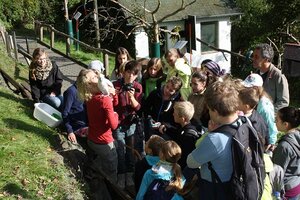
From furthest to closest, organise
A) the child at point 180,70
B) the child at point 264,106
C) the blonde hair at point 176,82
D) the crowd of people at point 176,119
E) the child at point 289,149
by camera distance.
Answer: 1. the child at point 180,70
2. the blonde hair at point 176,82
3. the child at point 264,106
4. the child at point 289,149
5. the crowd of people at point 176,119

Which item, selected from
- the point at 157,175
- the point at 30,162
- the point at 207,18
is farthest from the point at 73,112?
the point at 207,18

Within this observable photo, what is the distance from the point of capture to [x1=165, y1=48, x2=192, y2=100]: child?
5.27 meters

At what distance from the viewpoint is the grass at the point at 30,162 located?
4.26 meters

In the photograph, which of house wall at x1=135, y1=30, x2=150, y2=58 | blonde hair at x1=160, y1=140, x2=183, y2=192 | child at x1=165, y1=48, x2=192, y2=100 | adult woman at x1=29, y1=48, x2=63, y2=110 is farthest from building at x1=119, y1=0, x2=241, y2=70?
blonde hair at x1=160, y1=140, x2=183, y2=192

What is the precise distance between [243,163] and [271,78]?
243cm

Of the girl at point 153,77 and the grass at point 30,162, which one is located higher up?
the girl at point 153,77

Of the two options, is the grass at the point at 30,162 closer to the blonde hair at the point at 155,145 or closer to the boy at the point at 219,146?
the blonde hair at the point at 155,145

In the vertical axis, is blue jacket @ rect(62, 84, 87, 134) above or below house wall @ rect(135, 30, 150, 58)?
above

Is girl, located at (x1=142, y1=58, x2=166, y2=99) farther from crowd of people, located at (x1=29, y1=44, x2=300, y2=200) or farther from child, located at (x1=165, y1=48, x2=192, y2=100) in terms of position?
child, located at (x1=165, y1=48, x2=192, y2=100)

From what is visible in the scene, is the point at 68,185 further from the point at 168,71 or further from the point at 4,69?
the point at 4,69

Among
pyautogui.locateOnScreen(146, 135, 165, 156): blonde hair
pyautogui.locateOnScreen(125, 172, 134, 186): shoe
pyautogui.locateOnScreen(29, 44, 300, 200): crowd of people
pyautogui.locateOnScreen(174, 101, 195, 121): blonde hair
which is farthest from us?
pyautogui.locateOnScreen(125, 172, 134, 186): shoe

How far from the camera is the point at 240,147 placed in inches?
121

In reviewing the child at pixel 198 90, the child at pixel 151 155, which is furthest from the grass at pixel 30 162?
the child at pixel 198 90

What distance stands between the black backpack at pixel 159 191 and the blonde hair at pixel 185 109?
0.88 meters
